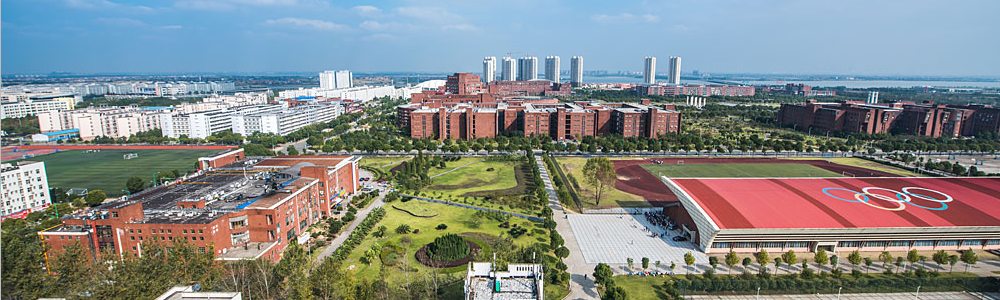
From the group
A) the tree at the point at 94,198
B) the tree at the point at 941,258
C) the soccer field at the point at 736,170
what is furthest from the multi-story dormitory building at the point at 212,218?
the tree at the point at 941,258

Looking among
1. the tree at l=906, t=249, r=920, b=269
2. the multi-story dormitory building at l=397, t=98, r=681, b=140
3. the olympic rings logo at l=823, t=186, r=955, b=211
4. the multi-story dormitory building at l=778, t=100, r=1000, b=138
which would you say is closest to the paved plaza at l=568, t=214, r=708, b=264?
the tree at l=906, t=249, r=920, b=269

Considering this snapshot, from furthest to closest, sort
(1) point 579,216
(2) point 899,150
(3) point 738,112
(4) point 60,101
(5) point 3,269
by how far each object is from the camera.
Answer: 1. (3) point 738,112
2. (4) point 60,101
3. (2) point 899,150
4. (1) point 579,216
5. (5) point 3,269

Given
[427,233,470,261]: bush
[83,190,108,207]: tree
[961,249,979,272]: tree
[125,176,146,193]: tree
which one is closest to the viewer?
[961,249,979,272]: tree

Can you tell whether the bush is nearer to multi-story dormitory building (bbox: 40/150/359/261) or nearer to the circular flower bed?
the circular flower bed

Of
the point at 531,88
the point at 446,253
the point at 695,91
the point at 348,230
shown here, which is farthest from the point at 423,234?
the point at 695,91

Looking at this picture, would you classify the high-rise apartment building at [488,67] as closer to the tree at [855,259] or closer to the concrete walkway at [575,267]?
the concrete walkway at [575,267]

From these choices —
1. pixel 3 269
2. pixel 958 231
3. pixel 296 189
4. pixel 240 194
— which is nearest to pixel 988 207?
pixel 958 231

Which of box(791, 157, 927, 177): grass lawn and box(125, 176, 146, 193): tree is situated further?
box(791, 157, 927, 177): grass lawn

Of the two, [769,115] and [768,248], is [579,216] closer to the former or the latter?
[768,248]
